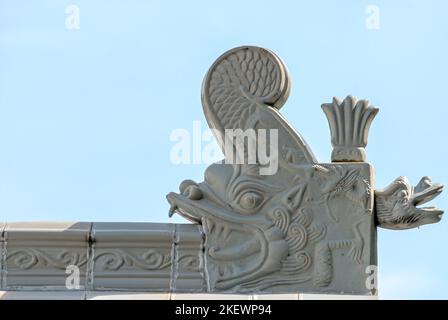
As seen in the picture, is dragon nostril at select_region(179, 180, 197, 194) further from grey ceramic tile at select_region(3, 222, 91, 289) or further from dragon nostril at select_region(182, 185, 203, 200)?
grey ceramic tile at select_region(3, 222, 91, 289)

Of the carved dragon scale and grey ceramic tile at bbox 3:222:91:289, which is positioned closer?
the carved dragon scale

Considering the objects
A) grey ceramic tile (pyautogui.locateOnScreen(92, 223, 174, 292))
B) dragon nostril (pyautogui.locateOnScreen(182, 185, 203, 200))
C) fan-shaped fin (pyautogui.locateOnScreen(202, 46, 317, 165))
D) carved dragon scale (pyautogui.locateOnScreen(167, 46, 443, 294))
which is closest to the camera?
carved dragon scale (pyautogui.locateOnScreen(167, 46, 443, 294))

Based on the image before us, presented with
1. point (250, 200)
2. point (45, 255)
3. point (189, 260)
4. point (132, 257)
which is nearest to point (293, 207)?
point (250, 200)

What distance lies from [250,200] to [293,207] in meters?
0.33

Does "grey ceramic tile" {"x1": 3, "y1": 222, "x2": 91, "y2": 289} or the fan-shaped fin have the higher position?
the fan-shaped fin

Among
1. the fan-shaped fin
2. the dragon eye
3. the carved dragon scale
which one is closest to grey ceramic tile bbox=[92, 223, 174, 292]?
the carved dragon scale

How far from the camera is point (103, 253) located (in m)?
25.2

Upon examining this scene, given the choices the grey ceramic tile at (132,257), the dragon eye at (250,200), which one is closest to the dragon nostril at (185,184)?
the grey ceramic tile at (132,257)

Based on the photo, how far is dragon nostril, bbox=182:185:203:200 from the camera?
82.8ft

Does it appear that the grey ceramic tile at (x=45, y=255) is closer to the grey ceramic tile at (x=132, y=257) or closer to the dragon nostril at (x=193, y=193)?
the grey ceramic tile at (x=132, y=257)

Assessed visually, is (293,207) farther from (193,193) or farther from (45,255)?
(45,255)

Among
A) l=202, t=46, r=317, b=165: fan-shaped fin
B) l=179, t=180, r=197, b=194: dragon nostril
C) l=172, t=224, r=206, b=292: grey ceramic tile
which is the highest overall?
l=202, t=46, r=317, b=165: fan-shaped fin

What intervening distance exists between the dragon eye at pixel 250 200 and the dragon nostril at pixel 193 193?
0.33 metres
